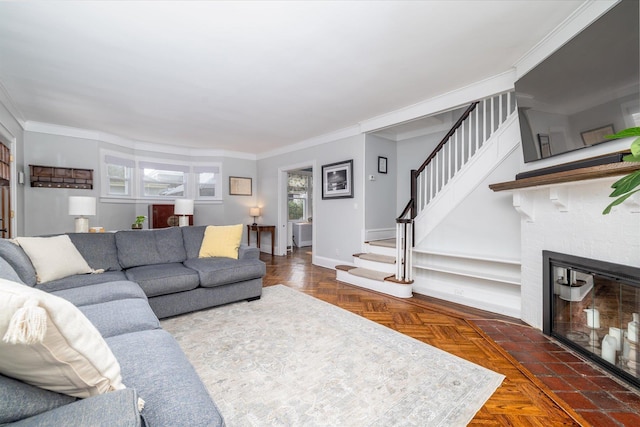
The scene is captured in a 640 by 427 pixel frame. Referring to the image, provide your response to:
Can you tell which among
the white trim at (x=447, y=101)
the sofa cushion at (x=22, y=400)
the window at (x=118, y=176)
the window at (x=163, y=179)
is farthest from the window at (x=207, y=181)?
the sofa cushion at (x=22, y=400)

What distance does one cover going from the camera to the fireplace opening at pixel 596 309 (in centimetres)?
173

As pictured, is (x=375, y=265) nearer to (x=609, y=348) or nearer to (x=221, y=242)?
(x=221, y=242)

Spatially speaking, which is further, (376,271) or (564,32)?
(376,271)

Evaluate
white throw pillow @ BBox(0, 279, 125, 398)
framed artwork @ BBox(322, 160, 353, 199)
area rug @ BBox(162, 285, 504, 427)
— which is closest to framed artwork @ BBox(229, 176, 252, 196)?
framed artwork @ BBox(322, 160, 353, 199)

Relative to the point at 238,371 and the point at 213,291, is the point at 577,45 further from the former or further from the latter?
the point at 213,291

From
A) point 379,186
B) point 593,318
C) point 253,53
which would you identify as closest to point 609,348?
point 593,318

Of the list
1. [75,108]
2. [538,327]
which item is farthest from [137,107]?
[538,327]

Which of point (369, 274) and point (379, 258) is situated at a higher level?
point (379, 258)

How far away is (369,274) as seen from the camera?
3.88m

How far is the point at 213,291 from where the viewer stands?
2941 mm

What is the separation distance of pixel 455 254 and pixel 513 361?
1.40 metres

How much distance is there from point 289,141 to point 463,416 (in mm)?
5087

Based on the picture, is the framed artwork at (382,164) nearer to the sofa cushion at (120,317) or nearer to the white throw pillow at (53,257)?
the sofa cushion at (120,317)

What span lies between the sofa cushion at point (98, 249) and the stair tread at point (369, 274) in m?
2.85
